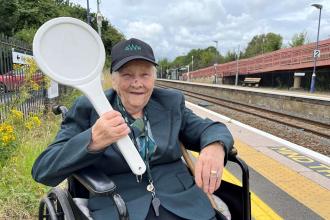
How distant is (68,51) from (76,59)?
0.16ft

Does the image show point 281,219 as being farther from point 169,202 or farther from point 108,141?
point 108,141

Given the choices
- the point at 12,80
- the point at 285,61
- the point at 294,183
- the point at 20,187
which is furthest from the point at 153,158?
the point at 285,61

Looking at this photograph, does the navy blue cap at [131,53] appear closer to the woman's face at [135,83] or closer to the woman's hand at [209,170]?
the woman's face at [135,83]

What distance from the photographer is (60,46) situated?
6.17ft

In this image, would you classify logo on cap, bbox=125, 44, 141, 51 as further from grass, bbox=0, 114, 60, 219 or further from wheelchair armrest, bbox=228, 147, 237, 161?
grass, bbox=0, 114, 60, 219

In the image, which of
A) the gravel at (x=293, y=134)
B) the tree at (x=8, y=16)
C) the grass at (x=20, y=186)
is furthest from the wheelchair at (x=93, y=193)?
the tree at (x=8, y=16)

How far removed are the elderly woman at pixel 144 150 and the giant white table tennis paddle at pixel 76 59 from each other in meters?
0.17

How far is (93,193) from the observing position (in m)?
1.87

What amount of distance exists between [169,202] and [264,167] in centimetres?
434

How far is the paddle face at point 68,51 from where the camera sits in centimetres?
184

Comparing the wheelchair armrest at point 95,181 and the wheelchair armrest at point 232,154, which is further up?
the wheelchair armrest at point 232,154

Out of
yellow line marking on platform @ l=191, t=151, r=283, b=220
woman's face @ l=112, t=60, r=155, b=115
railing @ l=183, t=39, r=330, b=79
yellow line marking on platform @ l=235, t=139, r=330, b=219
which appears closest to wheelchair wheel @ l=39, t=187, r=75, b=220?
woman's face @ l=112, t=60, r=155, b=115

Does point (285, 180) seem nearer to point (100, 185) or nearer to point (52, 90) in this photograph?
point (100, 185)

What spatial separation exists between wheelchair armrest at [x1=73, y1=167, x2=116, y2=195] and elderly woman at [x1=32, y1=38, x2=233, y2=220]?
5 centimetres
